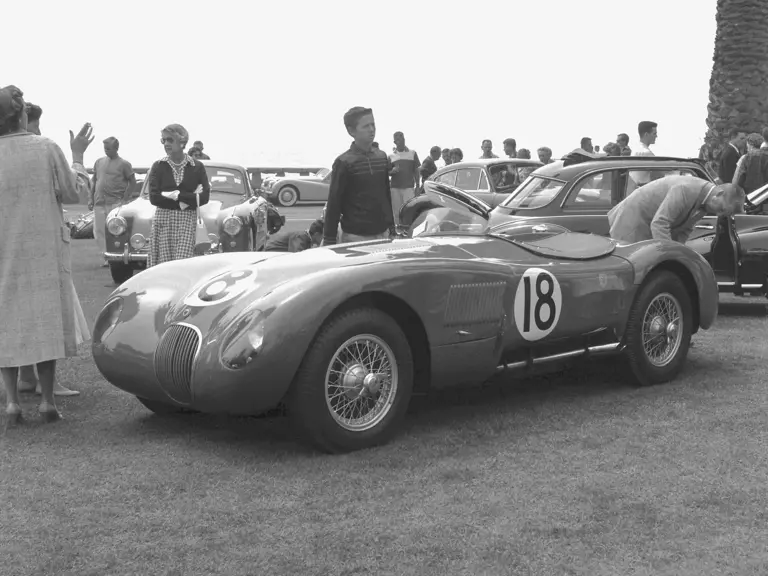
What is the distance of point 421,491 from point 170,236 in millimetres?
5035

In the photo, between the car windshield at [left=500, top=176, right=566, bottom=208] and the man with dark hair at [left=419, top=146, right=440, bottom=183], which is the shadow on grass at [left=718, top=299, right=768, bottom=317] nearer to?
the car windshield at [left=500, top=176, right=566, bottom=208]

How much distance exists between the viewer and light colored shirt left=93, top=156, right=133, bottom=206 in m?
13.4

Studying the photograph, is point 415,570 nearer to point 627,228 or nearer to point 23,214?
point 23,214

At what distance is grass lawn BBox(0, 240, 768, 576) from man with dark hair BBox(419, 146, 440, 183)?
14.4m

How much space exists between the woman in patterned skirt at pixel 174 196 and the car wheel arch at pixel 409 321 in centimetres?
399

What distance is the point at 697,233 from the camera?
971cm

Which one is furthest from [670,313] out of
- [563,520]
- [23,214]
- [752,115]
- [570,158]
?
[752,115]

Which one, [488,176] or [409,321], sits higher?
[488,176]

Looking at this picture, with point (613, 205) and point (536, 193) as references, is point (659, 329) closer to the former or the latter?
point (613, 205)

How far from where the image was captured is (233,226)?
11391 mm

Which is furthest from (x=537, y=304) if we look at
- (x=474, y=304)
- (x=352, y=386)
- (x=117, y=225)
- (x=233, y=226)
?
(x=117, y=225)

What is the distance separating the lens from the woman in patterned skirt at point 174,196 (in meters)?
8.45

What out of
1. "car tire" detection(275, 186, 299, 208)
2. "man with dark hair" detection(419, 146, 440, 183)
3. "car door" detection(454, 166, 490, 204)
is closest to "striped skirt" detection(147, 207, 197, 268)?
"car door" detection(454, 166, 490, 204)

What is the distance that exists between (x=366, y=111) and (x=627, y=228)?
2.20 metres
